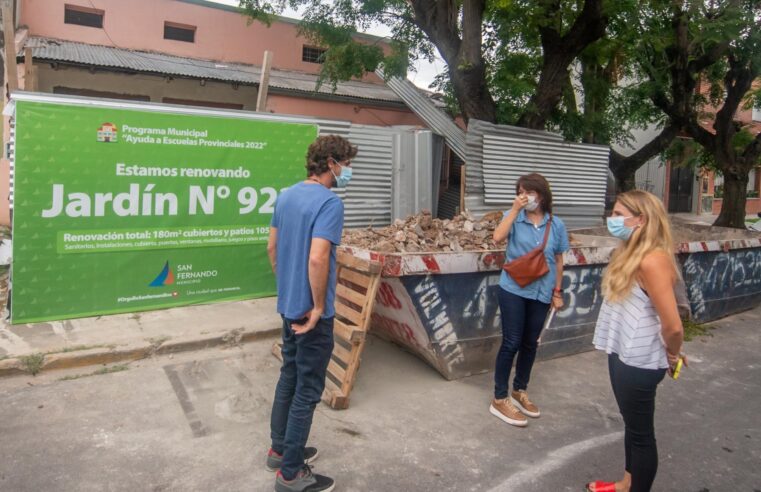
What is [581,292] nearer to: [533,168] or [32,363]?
[533,168]

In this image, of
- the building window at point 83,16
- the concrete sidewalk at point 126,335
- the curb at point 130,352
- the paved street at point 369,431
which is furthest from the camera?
the building window at point 83,16

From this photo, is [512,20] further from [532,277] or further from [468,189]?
[532,277]

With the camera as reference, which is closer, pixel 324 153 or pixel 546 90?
pixel 324 153

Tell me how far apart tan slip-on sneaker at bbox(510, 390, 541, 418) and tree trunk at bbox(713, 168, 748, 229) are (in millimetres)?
9388

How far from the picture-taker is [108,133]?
5.37 m

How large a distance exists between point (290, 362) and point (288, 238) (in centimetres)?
68

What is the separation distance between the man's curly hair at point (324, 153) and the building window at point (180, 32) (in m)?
14.5

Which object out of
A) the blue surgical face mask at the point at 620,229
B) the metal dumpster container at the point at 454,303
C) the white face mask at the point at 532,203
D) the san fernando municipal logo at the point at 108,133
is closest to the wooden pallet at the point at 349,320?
the metal dumpster container at the point at 454,303

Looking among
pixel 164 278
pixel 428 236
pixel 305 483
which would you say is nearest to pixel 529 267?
pixel 428 236

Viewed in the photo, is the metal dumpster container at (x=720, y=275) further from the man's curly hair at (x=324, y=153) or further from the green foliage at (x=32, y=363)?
the green foliage at (x=32, y=363)

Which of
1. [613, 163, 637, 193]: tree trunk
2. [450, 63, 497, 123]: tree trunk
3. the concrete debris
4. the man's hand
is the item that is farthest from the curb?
[613, 163, 637, 193]: tree trunk

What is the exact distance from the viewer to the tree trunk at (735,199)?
1131cm

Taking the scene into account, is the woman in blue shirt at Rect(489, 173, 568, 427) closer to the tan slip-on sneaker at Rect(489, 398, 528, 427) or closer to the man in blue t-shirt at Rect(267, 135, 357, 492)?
the tan slip-on sneaker at Rect(489, 398, 528, 427)

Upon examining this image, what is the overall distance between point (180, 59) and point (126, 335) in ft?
38.5
